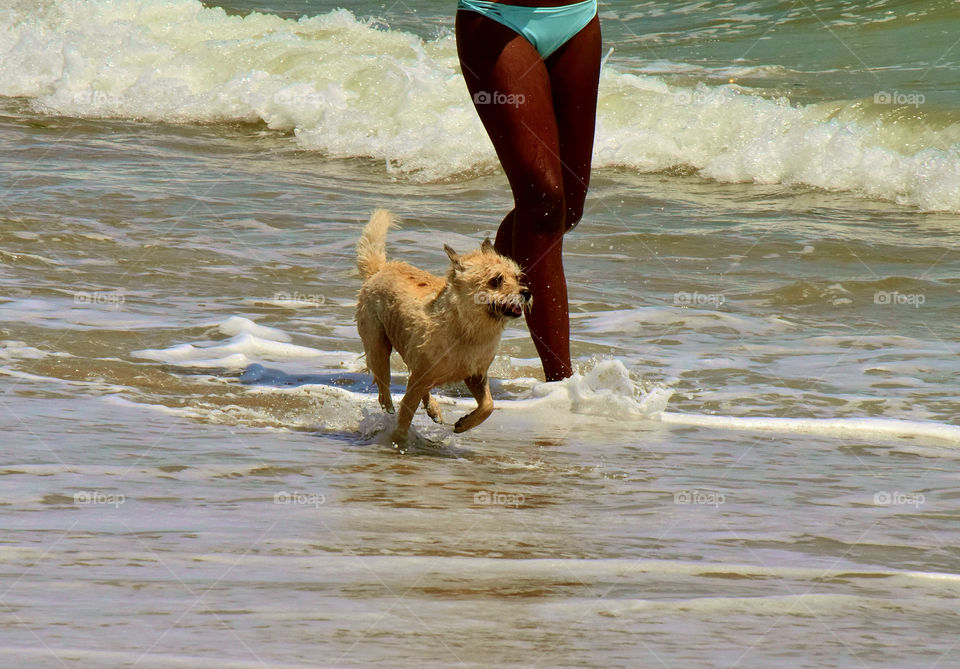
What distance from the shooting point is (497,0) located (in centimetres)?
535

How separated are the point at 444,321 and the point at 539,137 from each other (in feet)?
3.17

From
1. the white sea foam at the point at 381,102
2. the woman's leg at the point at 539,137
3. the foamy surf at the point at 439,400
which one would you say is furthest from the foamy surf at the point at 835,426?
the white sea foam at the point at 381,102

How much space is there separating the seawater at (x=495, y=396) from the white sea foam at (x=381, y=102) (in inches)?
2.5

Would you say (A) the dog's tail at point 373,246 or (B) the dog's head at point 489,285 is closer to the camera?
(B) the dog's head at point 489,285

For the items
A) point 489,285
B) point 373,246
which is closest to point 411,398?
point 489,285

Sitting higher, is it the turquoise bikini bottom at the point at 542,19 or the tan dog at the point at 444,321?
the turquoise bikini bottom at the point at 542,19

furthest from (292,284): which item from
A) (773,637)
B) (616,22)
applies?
(616,22)

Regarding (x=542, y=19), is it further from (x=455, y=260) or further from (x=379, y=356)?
(x=379, y=356)

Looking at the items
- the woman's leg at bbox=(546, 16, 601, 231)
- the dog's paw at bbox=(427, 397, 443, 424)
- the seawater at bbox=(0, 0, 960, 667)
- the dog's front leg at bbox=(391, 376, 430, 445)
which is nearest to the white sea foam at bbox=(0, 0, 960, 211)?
the seawater at bbox=(0, 0, 960, 667)

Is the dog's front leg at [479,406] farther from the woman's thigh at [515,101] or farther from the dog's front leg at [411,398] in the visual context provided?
the woman's thigh at [515,101]

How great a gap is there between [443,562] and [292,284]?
5.07 metres

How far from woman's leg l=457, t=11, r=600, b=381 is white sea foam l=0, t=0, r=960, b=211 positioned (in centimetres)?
675

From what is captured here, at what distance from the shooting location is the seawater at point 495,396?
115 inches

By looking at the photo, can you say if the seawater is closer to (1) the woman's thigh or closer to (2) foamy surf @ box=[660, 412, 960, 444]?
(2) foamy surf @ box=[660, 412, 960, 444]
